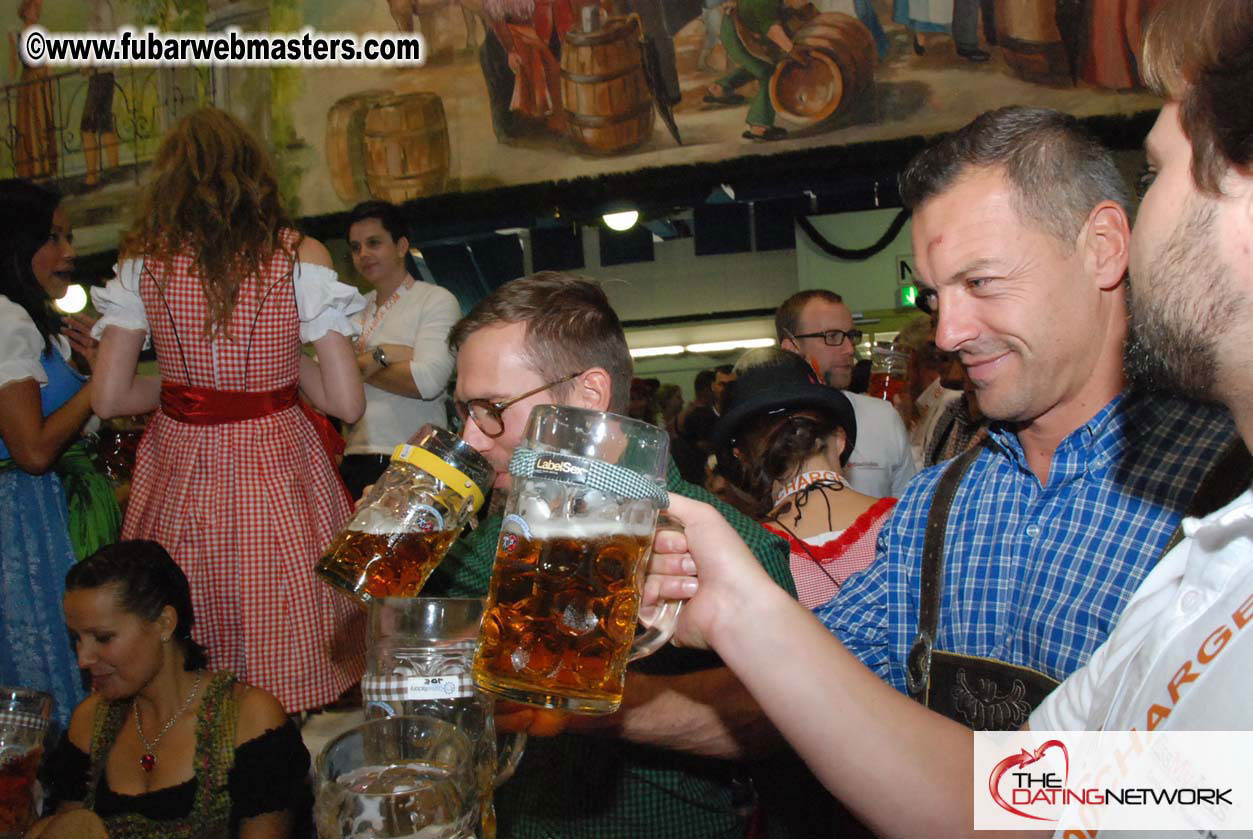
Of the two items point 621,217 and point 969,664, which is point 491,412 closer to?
point 969,664

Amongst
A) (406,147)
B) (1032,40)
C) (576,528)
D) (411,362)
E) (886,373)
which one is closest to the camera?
(576,528)

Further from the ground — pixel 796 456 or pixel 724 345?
pixel 796 456

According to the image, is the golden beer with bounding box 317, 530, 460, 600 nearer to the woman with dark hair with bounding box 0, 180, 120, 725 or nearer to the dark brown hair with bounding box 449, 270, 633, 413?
the dark brown hair with bounding box 449, 270, 633, 413

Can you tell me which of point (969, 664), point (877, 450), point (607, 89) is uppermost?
point (607, 89)

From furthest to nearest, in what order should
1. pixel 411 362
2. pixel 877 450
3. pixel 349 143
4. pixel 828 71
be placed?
1. pixel 349 143
2. pixel 828 71
3. pixel 411 362
4. pixel 877 450

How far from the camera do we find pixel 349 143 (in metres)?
7.36

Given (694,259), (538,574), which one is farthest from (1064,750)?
(694,259)

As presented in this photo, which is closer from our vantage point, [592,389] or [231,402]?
[592,389]

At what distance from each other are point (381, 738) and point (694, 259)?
372 inches

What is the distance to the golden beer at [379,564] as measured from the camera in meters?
1.28

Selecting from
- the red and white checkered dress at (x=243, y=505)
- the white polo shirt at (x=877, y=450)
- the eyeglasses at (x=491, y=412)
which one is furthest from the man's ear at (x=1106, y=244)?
the white polo shirt at (x=877, y=450)

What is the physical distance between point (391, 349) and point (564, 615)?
300 centimetres

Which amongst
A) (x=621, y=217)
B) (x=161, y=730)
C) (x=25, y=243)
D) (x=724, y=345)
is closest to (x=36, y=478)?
(x=25, y=243)

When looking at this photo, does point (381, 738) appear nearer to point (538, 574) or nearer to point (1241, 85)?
point (538, 574)
